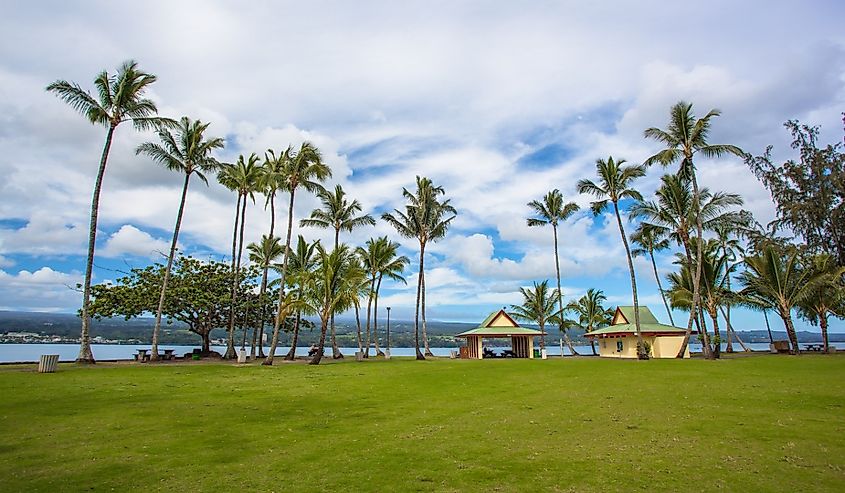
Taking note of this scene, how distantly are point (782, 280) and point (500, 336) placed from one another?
23.4 metres

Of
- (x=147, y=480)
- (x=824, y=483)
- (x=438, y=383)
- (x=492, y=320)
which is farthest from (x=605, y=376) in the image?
(x=492, y=320)

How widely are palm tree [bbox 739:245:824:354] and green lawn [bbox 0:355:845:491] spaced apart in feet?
84.5

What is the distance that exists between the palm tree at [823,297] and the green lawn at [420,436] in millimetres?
23819

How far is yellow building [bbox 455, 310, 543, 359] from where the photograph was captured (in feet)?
145

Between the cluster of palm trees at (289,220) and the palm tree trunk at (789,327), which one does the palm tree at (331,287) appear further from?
the palm tree trunk at (789,327)

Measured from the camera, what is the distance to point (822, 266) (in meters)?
39.7

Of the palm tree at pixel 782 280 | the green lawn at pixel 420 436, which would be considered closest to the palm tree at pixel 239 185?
the green lawn at pixel 420 436

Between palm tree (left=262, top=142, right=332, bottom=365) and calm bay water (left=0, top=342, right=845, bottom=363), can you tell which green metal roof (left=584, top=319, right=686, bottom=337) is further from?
palm tree (left=262, top=142, right=332, bottom=365)

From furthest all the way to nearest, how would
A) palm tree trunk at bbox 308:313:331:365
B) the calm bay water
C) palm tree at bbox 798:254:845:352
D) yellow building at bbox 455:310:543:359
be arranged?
yellow building at bbox 455:310:543:359
the calm bay water
palm tree at bbox 798:254:845:352
palm tree trunk at bbox 308:313:331:365

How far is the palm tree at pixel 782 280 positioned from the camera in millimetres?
39438

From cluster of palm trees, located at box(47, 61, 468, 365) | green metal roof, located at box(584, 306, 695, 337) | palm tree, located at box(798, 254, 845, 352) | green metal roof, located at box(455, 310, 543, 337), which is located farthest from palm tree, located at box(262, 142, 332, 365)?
palm tree, located at box(798, 254, 845, 352)

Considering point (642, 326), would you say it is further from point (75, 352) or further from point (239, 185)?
point (75, 352)

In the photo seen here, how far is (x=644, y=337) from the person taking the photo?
4238 centimetres

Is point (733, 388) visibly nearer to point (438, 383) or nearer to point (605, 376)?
point (605, 376)
